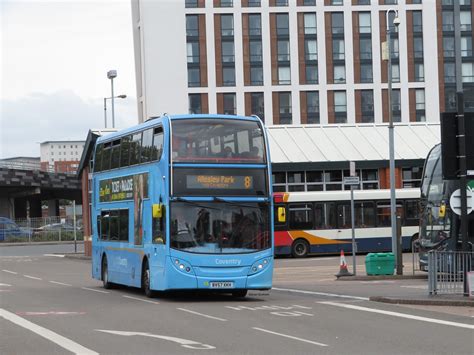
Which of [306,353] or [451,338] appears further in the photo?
[451,338]

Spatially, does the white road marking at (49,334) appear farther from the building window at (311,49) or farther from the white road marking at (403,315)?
the building window at (311,49)

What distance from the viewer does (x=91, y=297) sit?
73.3ft

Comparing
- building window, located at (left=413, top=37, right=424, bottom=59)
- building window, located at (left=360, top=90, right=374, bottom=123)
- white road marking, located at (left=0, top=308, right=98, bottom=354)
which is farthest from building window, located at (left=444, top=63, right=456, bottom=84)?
white road marking, located at (left=0, top=308, right=98, bottom=354)

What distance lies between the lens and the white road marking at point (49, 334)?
1216 centimetres

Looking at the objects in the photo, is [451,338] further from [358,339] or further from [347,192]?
[347,192]

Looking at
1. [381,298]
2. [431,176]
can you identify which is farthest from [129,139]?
[431,176]

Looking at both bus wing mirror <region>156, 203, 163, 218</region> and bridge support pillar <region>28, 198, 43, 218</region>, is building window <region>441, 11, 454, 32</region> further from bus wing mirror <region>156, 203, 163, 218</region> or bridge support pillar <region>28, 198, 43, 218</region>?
bus wing mirror <region>156, 203, 163, 218</region>

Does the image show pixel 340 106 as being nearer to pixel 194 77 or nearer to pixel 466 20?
pixel 194 77

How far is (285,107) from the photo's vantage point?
8525cm

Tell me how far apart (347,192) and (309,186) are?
8.56 metres

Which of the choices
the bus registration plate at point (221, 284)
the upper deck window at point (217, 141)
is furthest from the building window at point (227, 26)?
the bus registration plate at point (221, 284)

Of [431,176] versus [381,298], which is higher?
[431,176]

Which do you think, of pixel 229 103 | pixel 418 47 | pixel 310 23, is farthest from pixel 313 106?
pixel 418 47

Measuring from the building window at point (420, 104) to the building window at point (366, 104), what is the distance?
423 cm
